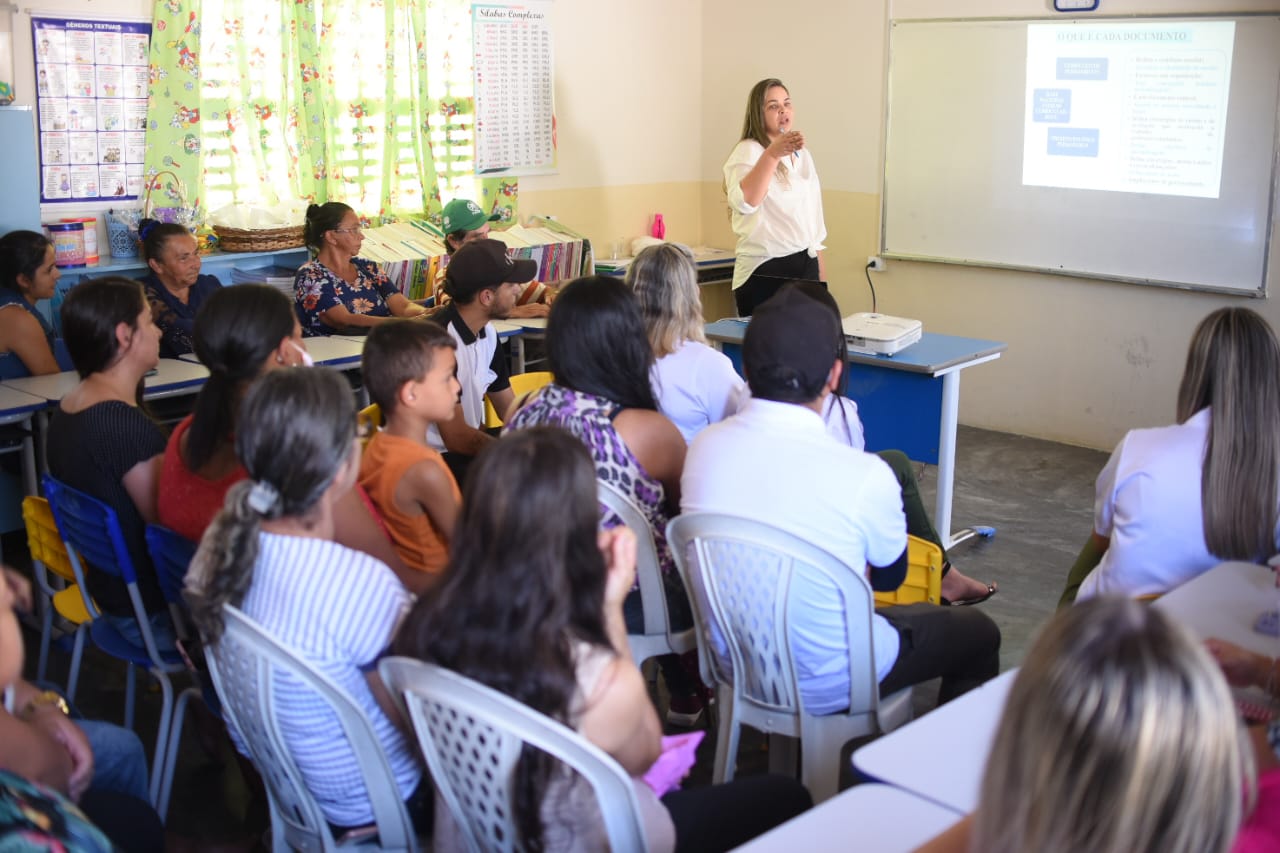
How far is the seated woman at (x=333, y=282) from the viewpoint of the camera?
4.82 meters

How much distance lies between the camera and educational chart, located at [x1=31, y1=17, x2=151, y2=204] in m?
4.57

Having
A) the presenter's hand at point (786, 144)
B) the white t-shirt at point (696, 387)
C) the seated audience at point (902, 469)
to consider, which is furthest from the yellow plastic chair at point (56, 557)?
the presenter's hand at point (786, 144)

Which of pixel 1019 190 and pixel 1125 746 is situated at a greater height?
pixel 1019 190

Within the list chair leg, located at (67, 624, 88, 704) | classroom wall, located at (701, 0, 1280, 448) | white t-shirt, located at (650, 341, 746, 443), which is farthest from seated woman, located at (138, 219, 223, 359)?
classroom wall, located at (701, 0, 1280, 448)

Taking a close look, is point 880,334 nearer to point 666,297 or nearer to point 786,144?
point 666,297

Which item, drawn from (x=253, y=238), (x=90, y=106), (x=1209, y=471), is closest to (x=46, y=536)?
(x=253, y=238)

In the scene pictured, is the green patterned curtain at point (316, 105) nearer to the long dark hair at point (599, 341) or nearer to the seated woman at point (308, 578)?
the long dark hair at point (599, 341)

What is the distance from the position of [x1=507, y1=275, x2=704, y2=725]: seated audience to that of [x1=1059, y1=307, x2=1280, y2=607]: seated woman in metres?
0.92

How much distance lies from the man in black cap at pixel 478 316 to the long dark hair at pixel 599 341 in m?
1.10

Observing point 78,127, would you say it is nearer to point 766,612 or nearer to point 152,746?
point 152,746

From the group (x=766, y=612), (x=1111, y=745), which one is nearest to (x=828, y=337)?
(x=766, y=612)

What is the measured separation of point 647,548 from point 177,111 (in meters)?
3.34

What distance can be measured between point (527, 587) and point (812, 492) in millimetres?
770

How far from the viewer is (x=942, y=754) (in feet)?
5.32
